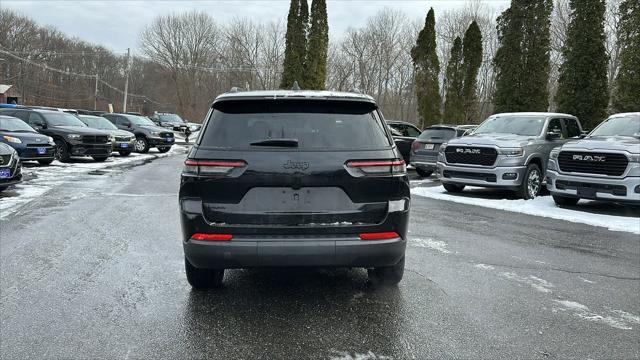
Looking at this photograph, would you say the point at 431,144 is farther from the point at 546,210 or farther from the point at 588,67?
the point at 588,67

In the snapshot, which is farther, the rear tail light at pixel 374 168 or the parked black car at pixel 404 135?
the parked black car at pixel 404 135

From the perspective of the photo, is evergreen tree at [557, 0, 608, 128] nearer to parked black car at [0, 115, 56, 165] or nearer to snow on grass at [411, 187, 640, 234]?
snow on grass at [411, 187, 640, 234]

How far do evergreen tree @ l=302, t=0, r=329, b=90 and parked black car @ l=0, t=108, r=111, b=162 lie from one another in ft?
74.4

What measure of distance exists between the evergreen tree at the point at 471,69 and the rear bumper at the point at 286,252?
28640mm

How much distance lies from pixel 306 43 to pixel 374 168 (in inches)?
1455

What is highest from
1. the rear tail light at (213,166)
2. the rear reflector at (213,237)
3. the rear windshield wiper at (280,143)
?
the rear windshield wiper at (280,143)

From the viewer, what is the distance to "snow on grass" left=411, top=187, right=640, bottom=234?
839cm

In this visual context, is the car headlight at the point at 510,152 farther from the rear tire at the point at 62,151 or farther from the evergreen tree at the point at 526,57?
the rear tire at the point at 62,151

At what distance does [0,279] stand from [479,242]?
225 inches

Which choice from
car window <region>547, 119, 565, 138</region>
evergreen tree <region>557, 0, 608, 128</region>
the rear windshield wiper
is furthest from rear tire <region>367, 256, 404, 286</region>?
evergreen tree <region>557, 0, 608, 128</region>

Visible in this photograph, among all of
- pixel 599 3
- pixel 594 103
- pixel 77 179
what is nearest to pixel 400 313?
pixel 77 179

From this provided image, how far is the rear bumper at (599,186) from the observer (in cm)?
865

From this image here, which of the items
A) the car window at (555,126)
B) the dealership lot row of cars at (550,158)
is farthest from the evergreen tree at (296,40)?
the car window at (555,126)

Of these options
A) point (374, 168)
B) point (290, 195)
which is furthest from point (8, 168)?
point (374, 168)
